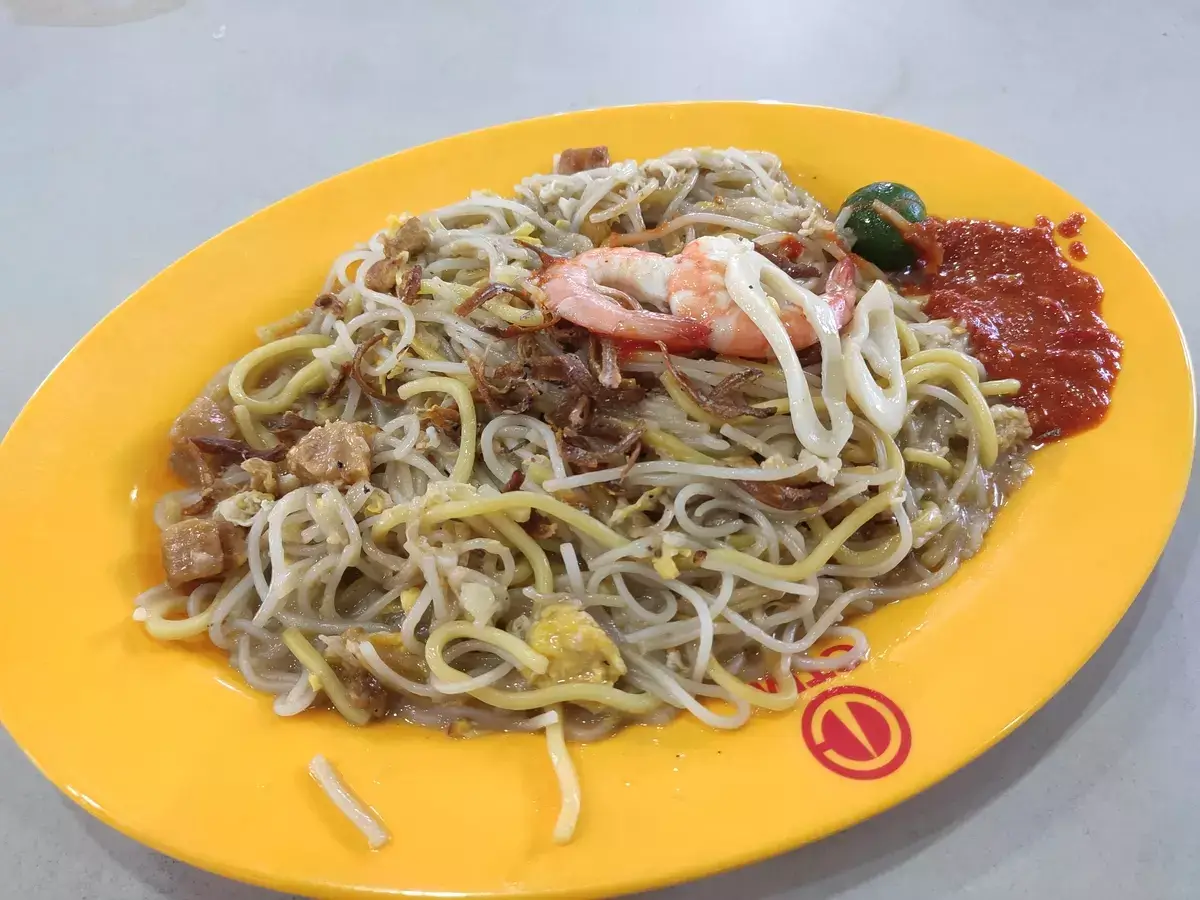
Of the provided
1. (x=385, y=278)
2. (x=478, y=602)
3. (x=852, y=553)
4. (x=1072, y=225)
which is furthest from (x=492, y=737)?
(x=1072, y=225)

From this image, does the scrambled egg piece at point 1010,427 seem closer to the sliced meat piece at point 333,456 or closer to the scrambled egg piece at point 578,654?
the scrambled egg piece at point 578,654

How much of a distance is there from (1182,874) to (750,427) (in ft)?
5.24

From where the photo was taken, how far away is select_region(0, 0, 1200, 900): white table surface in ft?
6.99

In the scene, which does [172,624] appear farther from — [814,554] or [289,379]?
[814,554]

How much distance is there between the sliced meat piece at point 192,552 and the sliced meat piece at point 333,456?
0.32 m

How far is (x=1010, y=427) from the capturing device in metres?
2.66

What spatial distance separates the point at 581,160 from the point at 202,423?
1.91 m

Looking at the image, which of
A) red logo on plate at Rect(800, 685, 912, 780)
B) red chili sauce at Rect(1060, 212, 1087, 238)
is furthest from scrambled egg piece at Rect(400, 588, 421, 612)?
red chili sauce at Rect(1060, 212, 1087, 238)

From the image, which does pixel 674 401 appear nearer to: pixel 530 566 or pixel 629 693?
pixel 530 566

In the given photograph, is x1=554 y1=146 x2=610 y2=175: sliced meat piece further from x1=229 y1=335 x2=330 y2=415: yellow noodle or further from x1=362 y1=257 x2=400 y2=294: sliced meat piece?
x1=229 y1=335 x2=330 y2=415: yellow noodle

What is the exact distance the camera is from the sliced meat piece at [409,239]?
320 centimetres

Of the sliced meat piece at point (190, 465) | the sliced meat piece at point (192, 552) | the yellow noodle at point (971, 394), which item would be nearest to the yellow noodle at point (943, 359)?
the yellow noodle at point (971, 394)

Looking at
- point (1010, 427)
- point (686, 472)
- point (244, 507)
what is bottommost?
point (244, 507)

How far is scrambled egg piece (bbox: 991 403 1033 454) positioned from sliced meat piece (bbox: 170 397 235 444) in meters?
2.69
